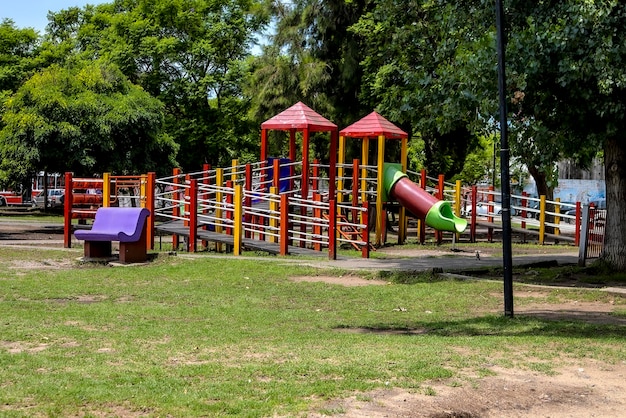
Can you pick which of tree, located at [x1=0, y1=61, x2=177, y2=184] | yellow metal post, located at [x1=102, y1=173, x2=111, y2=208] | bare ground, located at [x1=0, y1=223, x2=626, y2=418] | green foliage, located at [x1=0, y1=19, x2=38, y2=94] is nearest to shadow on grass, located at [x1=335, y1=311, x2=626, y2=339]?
bare ground, located at [x1=0, y1=223, x2=626, y2=418]

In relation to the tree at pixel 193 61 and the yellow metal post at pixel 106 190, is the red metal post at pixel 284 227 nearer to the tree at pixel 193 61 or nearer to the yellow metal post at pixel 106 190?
the yellow metal post at pixel 106 190

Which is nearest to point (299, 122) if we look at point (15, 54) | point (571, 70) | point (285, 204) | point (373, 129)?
point (373, 129)

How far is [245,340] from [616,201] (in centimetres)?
1064

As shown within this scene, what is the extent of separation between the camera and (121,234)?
18547mm

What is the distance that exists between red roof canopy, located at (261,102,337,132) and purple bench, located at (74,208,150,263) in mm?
6482

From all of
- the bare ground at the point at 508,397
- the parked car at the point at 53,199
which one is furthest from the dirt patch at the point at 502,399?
the parked car at the point at 53,199

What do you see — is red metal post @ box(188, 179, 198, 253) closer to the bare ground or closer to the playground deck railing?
the playground deck railing

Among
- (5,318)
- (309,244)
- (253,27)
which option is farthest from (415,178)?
(5,318)

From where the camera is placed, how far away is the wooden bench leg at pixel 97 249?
63.5 ft

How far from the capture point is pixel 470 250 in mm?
26344

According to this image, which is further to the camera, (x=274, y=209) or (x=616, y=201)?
(x=274, y=209)

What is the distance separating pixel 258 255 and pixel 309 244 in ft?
12.6

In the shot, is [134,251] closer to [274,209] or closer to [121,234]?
[121,234]

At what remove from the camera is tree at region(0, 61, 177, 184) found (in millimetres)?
34938
